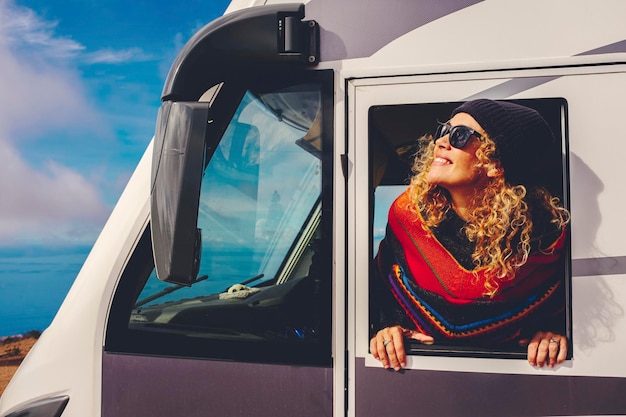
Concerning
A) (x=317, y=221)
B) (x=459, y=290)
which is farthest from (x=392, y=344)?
(x=317, y=221)

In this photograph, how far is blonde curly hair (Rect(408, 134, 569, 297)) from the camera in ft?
5.97

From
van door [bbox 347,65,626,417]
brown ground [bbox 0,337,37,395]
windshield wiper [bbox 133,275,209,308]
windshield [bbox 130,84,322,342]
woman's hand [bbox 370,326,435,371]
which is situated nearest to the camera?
van door [bbox 347,65,626,417]

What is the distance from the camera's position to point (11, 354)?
33.0ft

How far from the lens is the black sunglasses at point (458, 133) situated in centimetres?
186

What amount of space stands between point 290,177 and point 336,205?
20 centimetres

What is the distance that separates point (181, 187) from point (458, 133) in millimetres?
926

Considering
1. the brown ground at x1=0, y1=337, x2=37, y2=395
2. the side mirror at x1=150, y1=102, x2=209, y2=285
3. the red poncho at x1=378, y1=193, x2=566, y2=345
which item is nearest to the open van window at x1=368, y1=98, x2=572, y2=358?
the red poncho at x1=378, y1=193, x2=566, y2=345

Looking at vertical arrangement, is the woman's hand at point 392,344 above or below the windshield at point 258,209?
below

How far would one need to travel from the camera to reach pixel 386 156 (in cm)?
192

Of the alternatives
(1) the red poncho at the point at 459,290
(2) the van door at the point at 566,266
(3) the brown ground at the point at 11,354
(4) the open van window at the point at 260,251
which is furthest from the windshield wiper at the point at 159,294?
(3) the brown ground at the point at 11,354

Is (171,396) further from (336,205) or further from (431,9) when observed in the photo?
(431,9)

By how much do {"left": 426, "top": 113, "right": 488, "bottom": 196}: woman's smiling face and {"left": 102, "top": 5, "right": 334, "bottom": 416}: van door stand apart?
0.37m

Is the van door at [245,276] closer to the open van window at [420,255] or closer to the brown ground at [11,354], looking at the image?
the open van window at [420,255]

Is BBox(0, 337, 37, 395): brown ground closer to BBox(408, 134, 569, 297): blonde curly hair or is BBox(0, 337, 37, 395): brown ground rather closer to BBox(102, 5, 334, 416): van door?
BBox(102, 5, 334, 416): van door
